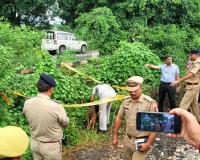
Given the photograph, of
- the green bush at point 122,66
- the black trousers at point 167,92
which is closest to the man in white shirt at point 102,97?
the green bush at point 122,66

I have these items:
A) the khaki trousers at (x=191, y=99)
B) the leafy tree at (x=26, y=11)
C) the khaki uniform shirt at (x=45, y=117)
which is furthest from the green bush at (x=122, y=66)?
the leafy tree at (x=26, y=11)

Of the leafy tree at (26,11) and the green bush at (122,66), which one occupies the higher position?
the leafy tree at (26,11)

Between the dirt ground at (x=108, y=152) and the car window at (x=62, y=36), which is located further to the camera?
the car window at (x=62, y=36)

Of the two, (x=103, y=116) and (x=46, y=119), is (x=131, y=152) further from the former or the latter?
(x=103, y=116)

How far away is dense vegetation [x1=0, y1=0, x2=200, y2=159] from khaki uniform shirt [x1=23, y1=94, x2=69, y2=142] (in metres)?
1.61

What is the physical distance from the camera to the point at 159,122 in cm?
418

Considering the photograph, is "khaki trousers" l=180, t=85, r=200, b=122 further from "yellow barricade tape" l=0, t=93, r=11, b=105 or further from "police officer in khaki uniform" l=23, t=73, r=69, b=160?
"police officer in khaki uniform" l=23, t=73, r=69, b=160

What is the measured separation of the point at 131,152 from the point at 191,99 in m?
3.97

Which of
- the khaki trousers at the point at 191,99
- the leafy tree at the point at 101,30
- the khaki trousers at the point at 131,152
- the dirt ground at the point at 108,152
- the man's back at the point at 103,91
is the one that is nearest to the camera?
the khaki trousers at the point at 131,152

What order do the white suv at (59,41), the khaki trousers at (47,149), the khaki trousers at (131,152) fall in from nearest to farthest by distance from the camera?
1. the khaki trousers at (47,149)
2. the khaki trousers at (131,152)
3. the white suv at (59,41)

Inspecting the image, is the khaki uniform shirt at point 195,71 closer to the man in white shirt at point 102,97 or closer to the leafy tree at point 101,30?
the man in white shirt at point 102,97

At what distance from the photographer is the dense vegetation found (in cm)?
760

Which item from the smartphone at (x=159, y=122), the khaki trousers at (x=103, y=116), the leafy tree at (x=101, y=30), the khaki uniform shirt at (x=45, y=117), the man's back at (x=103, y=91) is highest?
the leafy tree at (x=101, y=30)

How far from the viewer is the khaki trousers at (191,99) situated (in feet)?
29.9
